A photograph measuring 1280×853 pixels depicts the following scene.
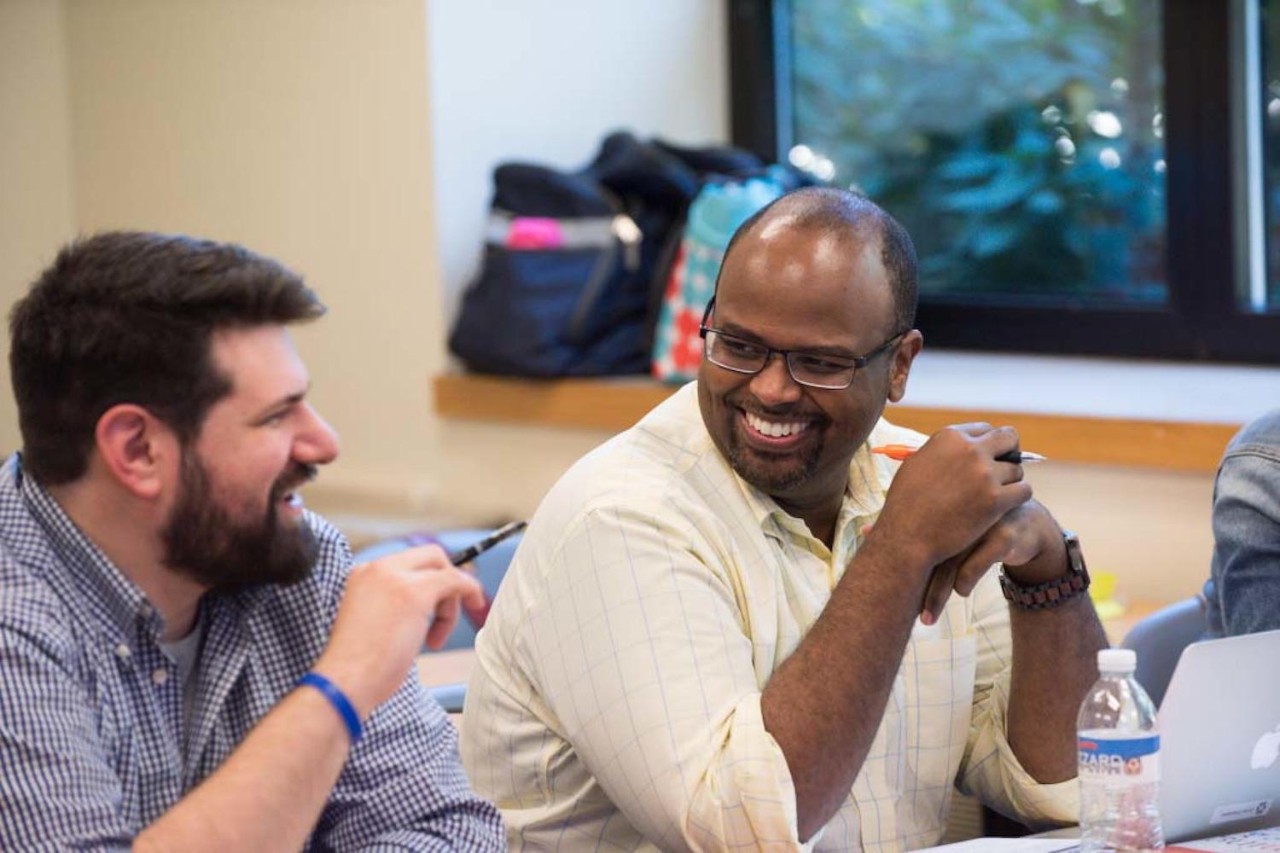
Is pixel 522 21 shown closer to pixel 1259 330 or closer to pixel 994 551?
pixel 1259 330

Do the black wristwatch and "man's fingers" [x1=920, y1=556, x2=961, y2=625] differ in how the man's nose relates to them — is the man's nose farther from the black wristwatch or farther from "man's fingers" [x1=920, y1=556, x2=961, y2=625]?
the black wristwatch

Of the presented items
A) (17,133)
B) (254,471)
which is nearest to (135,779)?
(254,471)

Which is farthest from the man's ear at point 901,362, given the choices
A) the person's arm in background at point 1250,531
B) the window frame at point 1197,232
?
the window frame at point 1197,232

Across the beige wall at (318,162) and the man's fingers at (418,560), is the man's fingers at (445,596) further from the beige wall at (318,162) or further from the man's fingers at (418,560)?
the beige wall at (318,162)

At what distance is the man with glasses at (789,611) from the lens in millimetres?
1657

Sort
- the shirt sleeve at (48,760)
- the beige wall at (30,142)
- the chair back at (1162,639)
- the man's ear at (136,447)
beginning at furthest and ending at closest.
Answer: the beige wall at (30,142), the chair back at (1162,639), the man's ear at (136,447), the shirt sleeve at (48,760)

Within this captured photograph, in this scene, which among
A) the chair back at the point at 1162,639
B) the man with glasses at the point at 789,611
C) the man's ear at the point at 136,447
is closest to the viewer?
the man's ear at the point at 136,447

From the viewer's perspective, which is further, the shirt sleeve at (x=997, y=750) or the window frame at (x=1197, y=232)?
the window frame at (x=1197, y=232)

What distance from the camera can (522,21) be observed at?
3.92m

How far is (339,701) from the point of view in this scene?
1447 millimetres

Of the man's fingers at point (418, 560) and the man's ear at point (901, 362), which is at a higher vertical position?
the man's ear at point (901, 362)

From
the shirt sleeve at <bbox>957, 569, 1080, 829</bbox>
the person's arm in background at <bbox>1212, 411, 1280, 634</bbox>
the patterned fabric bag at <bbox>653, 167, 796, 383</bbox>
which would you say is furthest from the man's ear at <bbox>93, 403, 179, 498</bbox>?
the patterned fabric bag at <bbox>653, 167, 796, 383</bbox>

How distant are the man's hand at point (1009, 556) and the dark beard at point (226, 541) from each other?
1.97 feet

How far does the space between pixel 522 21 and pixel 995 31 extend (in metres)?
0.99
